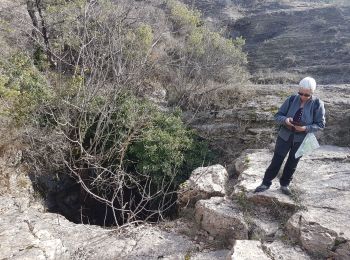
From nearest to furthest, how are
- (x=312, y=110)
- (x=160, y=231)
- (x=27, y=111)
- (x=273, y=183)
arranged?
(x=312, y=110) → (x=160, y=231) → (x=273, y=183) → (x=27, y=111)

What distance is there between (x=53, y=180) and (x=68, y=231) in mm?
2512

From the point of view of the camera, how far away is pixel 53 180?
739 cm

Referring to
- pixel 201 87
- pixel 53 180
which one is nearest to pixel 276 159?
pixel 53 180

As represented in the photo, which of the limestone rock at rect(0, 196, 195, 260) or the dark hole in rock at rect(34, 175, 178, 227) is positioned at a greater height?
the limestone rock at rect(0, 196, 195, 260)

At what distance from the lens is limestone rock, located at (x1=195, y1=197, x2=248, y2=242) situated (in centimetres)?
465

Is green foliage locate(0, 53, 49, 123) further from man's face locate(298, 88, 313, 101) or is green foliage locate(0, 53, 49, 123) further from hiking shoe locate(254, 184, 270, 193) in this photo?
man's face locate(298, 88, 313, 101)

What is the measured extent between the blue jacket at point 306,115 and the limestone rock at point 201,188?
1674mm

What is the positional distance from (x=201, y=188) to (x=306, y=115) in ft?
7.16

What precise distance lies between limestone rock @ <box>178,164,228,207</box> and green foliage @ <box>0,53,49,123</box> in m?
3.63

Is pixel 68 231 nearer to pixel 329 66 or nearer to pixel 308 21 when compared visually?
pixel 329 66

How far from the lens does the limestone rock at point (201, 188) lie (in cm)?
562

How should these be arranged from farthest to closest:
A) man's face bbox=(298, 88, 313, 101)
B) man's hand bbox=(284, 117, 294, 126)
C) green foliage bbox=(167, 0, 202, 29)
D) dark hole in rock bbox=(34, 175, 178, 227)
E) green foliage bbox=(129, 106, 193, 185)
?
green foliage bbox=(167, 0, 202, 29) < dark hole in rock bbox=(34, 175, 178, 227) < green foliage bbox=(129, 106, 193, 185) < man's hand bbox=(284, 117, 294, 126) < man's face bbox=(298, 88, 313, 101)

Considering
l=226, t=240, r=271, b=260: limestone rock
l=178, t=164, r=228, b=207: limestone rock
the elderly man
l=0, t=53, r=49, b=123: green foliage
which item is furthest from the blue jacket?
l=0, t=53, r=49, b=123: green foliage

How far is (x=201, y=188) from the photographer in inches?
223
